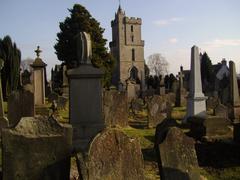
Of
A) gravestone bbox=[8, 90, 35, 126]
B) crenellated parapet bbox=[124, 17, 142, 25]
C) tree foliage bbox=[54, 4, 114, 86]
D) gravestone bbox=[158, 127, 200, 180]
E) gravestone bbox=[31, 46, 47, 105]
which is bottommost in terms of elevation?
gravestone bbox=[158, 127, 200, 180]

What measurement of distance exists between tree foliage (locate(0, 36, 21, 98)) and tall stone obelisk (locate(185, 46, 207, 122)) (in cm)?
2019

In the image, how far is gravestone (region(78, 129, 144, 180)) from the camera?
13.9 ft

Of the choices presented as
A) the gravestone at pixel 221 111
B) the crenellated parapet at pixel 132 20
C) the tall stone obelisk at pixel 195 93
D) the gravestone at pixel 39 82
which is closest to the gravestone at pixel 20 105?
the gravestone at pixel 39 82

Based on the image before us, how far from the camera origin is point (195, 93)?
42.8ft

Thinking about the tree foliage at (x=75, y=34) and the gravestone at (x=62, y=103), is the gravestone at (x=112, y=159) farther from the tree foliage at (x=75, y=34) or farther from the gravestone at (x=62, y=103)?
the tree foliage at (x=75, y=34)

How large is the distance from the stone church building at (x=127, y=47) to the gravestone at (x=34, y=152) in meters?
71.6

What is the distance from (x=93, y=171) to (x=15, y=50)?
32005 millimetres

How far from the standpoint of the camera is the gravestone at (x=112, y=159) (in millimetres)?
4246

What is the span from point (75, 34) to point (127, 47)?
1716 inches

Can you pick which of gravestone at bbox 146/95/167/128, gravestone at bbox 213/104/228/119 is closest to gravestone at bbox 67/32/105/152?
gravestone at bbox 146/95/167/128

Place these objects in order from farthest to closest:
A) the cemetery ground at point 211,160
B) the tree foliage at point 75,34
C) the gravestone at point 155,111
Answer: the tree foliage at point 75,34
the gravestone at point 155,111
the cemetery ground at point 211,160

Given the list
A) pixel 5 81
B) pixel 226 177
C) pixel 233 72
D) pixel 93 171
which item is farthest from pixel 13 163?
pixel 5 81

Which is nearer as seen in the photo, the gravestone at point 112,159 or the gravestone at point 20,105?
the gravestone at point 112,159

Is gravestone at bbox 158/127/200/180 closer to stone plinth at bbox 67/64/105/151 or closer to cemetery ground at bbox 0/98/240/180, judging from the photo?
cemetery ground at bbox 0/98/240/180
